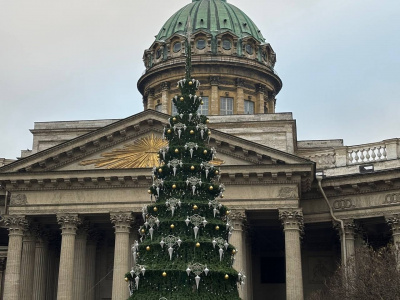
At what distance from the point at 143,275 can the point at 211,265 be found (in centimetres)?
180

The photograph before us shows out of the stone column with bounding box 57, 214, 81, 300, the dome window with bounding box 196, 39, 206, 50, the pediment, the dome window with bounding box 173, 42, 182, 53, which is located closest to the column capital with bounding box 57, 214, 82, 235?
the stone column with bounding box 57, 214, 81, 300

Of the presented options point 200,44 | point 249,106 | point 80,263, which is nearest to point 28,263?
point 80,263

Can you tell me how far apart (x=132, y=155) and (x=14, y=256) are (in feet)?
26.4

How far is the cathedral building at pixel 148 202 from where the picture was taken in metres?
34.7

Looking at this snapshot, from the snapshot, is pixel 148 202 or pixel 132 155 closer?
pixel 148 202

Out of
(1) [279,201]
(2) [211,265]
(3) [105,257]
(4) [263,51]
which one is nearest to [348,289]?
(1) [279,201]

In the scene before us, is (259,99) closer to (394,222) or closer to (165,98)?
(165,98)

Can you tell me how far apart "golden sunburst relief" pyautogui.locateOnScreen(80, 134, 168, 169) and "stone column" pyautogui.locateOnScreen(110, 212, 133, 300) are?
265 centimetres

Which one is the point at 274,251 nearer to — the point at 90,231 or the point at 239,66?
the point at 90,231

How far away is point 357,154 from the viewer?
36969mm

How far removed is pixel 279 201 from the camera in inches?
1364

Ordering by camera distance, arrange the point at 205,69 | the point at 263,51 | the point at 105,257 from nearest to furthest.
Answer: the point at 105,257 → the point at 205,69 → the point at 263,51

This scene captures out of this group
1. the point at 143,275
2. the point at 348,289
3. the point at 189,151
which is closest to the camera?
the point at 143,275

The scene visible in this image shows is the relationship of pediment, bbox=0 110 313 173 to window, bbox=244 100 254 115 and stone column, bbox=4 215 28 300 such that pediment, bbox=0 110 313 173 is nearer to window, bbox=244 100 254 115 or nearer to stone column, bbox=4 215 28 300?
stone column, bbox=4 215 28 300
